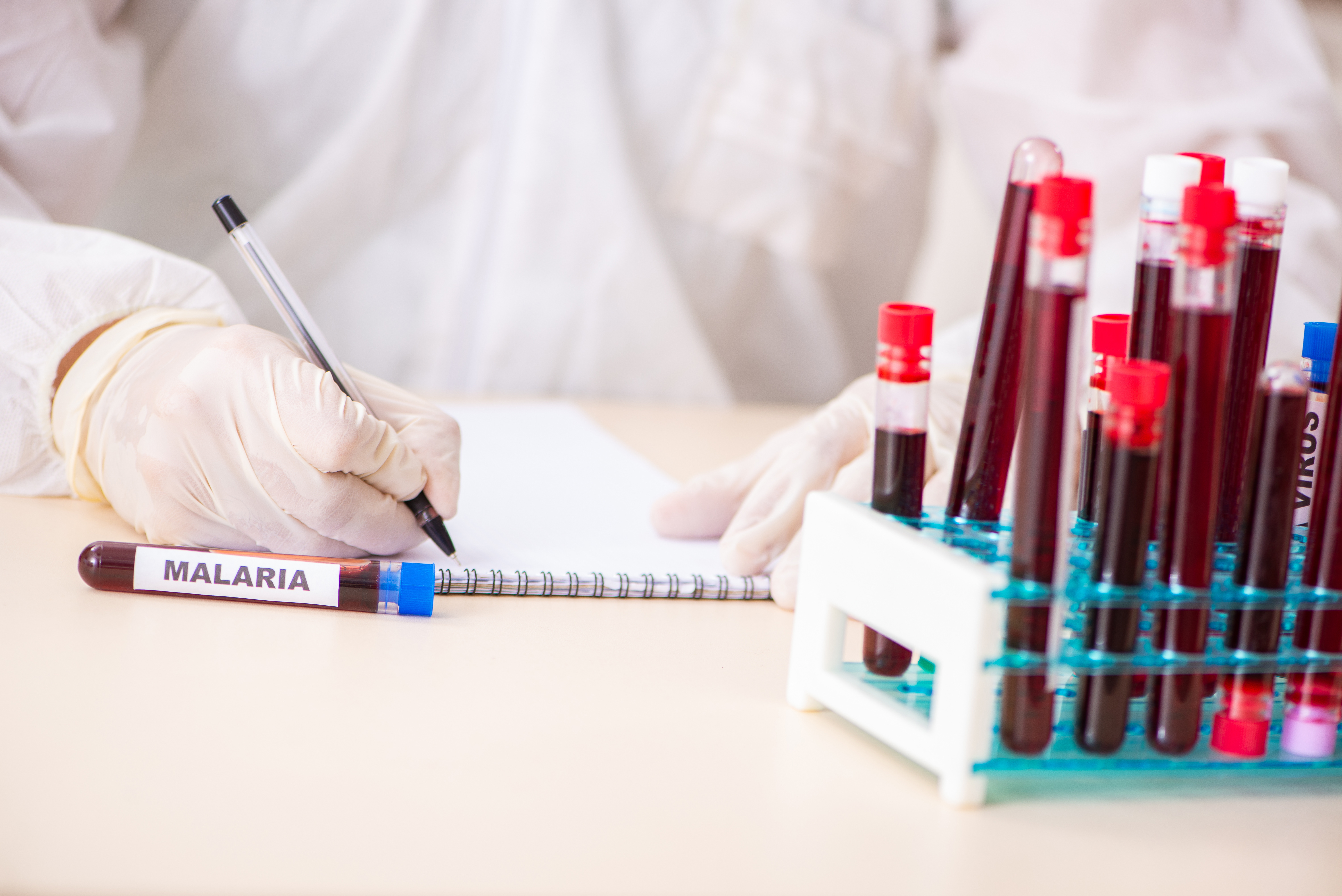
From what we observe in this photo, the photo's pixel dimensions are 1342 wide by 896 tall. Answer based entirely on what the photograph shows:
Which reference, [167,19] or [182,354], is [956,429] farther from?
[167,19]

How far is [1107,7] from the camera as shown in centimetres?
137

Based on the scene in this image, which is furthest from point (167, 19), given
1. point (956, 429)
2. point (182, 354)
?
point (956, 429)

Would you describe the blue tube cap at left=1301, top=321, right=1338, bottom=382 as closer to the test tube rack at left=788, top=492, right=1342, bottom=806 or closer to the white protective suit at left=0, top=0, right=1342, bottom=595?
the test tube rack at left=788, top=492, right=1342, bottom=806

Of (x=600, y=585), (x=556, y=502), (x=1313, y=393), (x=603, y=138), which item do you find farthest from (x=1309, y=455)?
(x=603, y=138)

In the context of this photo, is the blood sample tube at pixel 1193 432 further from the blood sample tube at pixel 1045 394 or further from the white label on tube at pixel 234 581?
the white label on tube at pixel 234 581

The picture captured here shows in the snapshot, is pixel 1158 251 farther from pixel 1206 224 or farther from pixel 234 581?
pixel 234 581

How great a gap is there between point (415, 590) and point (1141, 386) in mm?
407

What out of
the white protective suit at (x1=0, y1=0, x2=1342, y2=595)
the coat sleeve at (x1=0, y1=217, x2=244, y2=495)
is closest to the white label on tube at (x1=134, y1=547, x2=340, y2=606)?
the coat sleeve at (x1=0, y1=217, x2=244, y2=495)

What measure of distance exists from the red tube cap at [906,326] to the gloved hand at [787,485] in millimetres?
224

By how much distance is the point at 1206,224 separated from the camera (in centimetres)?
47

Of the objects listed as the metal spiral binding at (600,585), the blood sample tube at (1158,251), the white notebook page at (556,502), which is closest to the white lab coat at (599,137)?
the white notebook page at (556,502)

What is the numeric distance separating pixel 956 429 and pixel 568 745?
1.50 feet

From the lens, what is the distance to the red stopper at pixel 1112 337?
59 centimetres

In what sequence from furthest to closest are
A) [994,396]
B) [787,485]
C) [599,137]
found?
[599,137] < [787,485] < [994,396]
